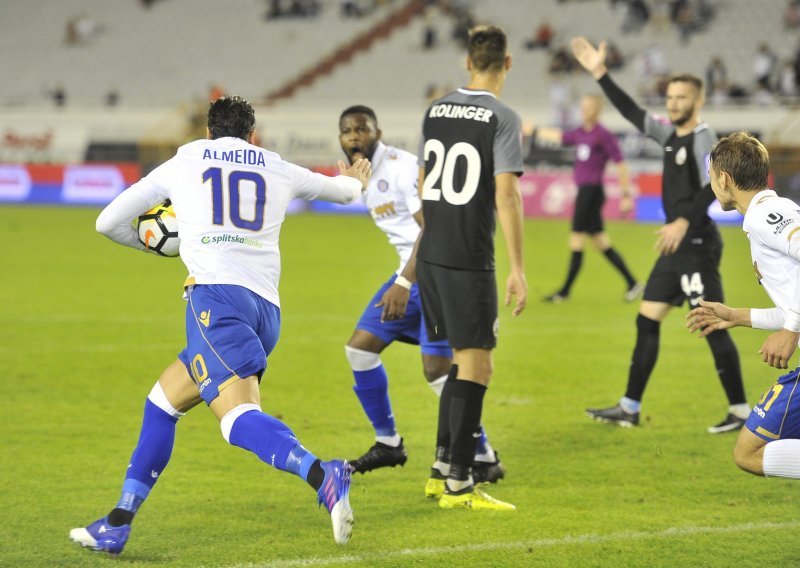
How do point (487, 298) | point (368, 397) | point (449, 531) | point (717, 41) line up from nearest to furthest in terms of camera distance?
point (449, 531) < point (487, 298) < point (368, 397) < point (717, 41)

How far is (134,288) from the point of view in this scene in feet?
48.6

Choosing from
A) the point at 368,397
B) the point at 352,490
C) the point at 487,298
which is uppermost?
the point at 487,298

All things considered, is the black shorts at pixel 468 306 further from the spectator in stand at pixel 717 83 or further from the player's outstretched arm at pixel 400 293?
the spectator in stand at pixel 717 83

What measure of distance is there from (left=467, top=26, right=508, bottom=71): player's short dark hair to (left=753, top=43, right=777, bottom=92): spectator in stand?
25387mm

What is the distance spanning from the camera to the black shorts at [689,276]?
7.64m

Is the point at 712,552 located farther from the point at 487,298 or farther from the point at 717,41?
the point at 717,41

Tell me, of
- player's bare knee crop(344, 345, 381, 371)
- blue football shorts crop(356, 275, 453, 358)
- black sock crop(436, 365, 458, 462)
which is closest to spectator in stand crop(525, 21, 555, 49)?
blue football shorts crop(356, 275, 453, 358)

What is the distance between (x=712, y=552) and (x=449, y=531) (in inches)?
47.5

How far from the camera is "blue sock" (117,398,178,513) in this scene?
16.4 ft

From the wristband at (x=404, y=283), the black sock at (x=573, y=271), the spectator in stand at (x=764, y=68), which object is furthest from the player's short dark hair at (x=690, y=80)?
the spectator in stand at (x=764, y=68)

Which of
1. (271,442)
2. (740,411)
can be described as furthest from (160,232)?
(740,411)

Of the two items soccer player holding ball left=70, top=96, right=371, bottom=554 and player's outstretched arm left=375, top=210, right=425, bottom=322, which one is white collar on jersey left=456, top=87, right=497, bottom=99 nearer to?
player's outstretched arm left=375, top=210, right=425, bottom=322

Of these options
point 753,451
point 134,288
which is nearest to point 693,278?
point 753,451

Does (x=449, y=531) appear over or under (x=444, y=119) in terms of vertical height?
under
